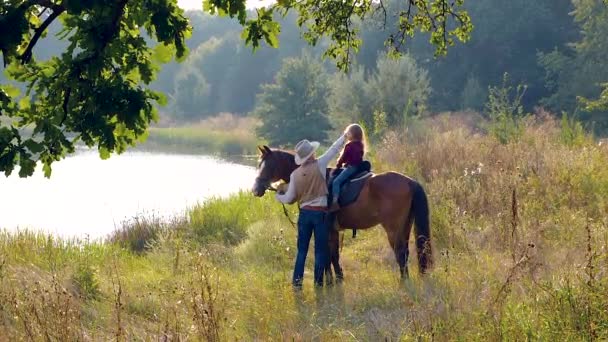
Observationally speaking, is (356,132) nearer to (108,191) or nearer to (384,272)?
(384,272)

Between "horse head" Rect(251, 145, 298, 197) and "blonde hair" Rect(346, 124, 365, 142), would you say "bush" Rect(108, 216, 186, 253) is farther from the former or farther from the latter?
"blonde hair" Rect(346, 124, 365, 142)

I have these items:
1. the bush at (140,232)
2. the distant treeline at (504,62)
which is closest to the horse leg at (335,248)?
the bush at (140,232)

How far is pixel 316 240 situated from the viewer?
750cm

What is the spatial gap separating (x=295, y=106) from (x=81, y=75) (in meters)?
39.0

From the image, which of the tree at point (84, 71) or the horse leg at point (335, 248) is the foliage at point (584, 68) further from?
the tree at point (84, 71)

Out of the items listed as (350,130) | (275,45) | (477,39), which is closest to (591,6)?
(477,39)

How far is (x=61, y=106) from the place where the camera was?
4031 mm

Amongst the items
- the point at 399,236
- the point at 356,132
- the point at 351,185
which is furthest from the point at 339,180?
the point at 399,236

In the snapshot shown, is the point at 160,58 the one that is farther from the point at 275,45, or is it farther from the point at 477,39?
the point at 477,39

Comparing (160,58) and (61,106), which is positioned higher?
(160,58)

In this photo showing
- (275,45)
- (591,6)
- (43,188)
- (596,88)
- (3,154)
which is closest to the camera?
(3,154)

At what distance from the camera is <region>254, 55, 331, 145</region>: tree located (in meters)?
42.4

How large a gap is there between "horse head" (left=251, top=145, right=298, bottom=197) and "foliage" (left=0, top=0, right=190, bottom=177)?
373 centimetres

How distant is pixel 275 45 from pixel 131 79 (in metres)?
1.18
